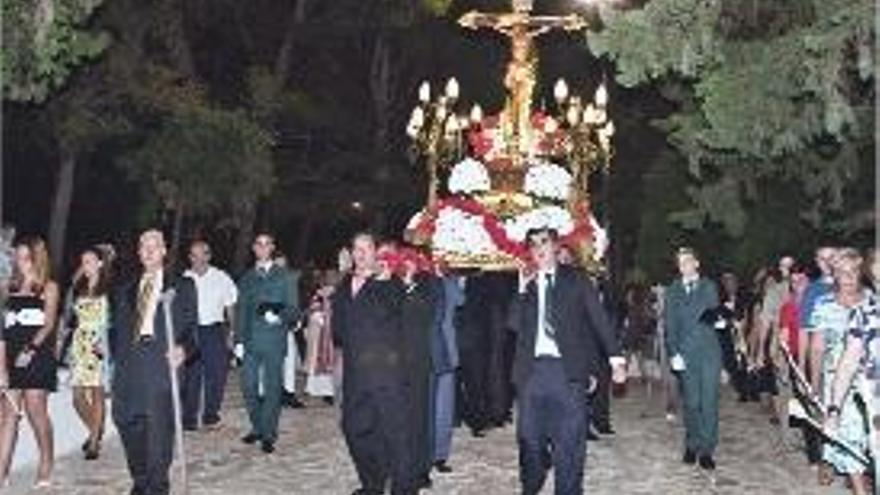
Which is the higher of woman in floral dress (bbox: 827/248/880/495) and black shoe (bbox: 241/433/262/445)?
woman in floral dress (bbox: 827/248/880/495)

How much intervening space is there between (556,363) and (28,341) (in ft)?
12.8

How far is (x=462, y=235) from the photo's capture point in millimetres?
17750

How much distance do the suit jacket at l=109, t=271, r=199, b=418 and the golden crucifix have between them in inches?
312

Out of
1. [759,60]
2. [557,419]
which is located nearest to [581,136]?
[759,60]

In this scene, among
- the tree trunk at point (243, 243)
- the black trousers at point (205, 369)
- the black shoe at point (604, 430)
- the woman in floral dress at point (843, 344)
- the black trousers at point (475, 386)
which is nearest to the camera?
the woman in floral dress at point (843, 344)

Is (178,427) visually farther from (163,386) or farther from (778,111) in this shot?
(778,111)

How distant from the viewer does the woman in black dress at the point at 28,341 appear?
40.4 ft

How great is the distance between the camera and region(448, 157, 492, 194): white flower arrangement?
18.6 m

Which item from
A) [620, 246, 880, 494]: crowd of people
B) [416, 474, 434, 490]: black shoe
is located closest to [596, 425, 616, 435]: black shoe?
[620, 246, 880, 494]: crowd of people

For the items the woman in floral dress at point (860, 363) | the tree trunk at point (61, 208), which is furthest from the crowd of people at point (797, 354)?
the tree trunk at point (61, 208)

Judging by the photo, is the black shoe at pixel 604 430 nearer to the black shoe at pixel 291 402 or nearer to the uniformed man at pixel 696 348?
the uniformed man at pixel 696 348

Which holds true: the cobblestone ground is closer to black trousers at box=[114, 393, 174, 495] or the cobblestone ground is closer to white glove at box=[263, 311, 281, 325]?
black trousers at box=[114, 393, 174, 495]

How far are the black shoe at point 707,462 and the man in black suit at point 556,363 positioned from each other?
120 inches

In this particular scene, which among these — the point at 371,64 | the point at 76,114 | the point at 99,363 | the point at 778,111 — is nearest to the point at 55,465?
the point at 99,363
